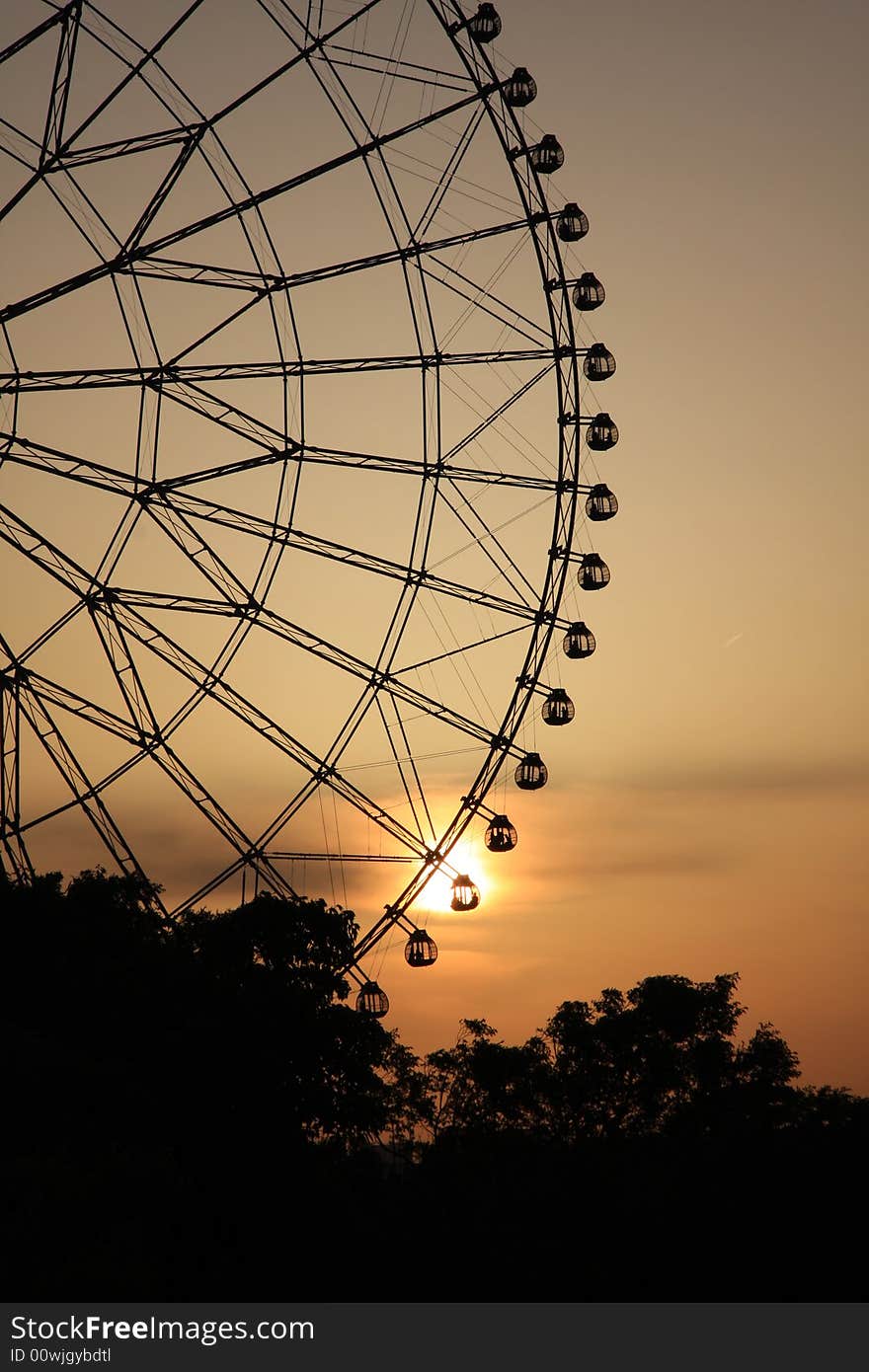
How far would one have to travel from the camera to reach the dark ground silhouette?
77.2 ft

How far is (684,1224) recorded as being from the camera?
32.5 m

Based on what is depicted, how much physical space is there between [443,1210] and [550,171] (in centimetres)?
2292

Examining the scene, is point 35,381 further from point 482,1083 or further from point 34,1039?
point 482,1083

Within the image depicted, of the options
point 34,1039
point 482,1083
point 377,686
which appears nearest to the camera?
→ point 34,1039

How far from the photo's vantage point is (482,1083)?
68.5 metres

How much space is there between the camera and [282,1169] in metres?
32.9

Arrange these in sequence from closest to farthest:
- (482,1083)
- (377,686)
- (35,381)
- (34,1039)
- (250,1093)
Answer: (35,381), (34,1039), (377,686), (250,1093), (482,1083)

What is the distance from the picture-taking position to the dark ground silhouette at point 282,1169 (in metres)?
23.5
